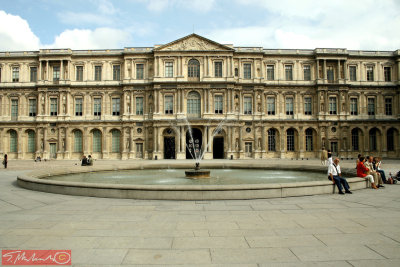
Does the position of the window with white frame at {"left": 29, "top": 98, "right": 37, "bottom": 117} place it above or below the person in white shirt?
above

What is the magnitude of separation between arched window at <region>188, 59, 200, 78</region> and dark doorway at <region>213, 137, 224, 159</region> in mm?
10062

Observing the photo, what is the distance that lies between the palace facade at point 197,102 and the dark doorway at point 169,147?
150mm

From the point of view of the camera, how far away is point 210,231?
636 centimetres

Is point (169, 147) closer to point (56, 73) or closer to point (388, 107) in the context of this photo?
point (56, 73)

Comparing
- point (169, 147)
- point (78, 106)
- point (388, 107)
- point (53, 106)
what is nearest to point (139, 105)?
point (169, 147)

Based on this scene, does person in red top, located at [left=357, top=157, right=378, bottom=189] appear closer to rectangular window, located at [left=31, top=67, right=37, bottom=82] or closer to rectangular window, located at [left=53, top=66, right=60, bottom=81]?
rectangular window, located at [left=53, top=66, right=60, bottom=81]

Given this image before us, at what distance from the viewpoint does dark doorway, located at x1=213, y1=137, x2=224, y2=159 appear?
42.9 metres

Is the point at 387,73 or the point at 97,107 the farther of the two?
the point at 387,73

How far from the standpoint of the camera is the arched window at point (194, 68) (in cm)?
4219

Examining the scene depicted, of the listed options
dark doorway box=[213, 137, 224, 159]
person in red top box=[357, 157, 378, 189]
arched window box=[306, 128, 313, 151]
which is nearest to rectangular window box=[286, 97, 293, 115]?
arched window box=[306, 128, 313, 151]

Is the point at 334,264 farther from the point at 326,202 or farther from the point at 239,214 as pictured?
the point at 326,202

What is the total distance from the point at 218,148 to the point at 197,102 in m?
7.68

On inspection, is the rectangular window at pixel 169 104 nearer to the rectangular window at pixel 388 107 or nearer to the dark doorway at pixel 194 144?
the dark doorway at pixel 194 144

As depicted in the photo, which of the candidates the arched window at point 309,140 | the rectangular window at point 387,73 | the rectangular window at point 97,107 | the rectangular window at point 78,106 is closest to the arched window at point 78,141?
the rectangular window at point 78,106
